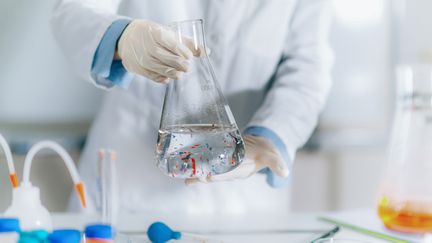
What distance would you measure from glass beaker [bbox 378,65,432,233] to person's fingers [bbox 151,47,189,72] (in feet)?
1.42

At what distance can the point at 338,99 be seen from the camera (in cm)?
152

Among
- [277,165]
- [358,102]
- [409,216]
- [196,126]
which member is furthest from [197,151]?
[358,102]

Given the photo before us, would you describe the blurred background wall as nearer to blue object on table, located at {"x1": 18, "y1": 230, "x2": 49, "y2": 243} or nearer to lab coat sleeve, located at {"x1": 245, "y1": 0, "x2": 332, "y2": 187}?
lab coat sleeve, located at {"x1": 245, "y1": 0, "x2": 332, "y2": 187}

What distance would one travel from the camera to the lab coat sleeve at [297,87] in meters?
1.05

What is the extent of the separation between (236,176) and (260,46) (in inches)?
12.4

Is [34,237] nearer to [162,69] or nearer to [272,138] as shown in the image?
[162,69]

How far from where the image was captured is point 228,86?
1.17 meters

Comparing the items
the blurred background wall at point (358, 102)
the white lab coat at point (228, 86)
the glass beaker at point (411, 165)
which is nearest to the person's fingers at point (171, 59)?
the white lab coat at point (228, 86)

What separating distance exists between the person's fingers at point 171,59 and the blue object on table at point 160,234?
247 millimetres

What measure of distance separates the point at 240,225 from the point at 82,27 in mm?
427

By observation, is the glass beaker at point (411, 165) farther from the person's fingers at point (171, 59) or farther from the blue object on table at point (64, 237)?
the blue object on table at point (64, 237)

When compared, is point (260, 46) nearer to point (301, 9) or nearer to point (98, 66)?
point (301, 9)

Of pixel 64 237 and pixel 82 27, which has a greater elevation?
pixel 82 27

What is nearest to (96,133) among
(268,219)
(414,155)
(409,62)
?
(268,219)
